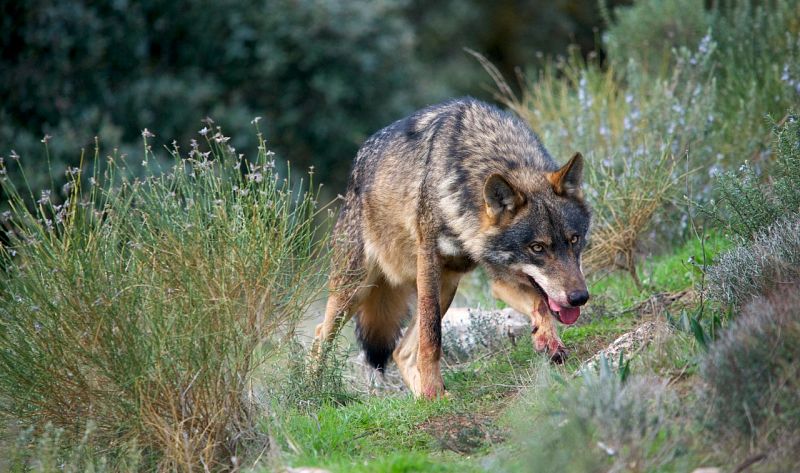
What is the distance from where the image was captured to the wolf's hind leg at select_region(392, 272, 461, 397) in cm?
686

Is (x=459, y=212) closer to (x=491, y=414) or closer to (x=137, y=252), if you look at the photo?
(x=491, y=414)

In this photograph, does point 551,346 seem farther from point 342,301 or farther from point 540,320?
point 342,301

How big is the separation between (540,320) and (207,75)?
1183 centimetres

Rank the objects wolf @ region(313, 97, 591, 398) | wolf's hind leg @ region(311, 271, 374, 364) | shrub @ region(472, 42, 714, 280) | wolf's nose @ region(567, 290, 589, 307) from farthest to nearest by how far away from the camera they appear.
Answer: shrub @ region(472, 42, 714, 280)
wolf's hind leg @ region(311, 271, 374, 364)
wolf @ region(313, 97, 591, 398)
wolf's nose @ region(567, 290, 589, 307)

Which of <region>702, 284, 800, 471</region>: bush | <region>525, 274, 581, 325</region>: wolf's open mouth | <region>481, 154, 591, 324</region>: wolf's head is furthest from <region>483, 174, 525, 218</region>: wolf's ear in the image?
<region>702, 284, 800, 471</region>: bush

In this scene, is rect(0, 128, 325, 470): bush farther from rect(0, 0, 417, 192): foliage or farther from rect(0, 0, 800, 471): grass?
rect(0, 0, 417, 192): foliage

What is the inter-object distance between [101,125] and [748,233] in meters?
10.9

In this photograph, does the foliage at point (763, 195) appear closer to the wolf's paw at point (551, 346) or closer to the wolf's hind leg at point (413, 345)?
the wolf's paw at point (551, 346)

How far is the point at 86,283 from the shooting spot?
17.3 ft

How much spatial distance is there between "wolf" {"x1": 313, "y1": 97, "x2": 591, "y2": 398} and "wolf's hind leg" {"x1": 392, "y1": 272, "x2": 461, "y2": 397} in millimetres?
11

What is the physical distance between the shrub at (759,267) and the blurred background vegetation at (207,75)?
9900mm

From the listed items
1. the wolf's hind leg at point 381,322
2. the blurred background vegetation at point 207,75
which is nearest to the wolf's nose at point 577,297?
the wolf's hind leg at point 381,322

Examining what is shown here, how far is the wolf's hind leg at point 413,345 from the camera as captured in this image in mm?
6859

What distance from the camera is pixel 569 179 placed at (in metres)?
6.18
